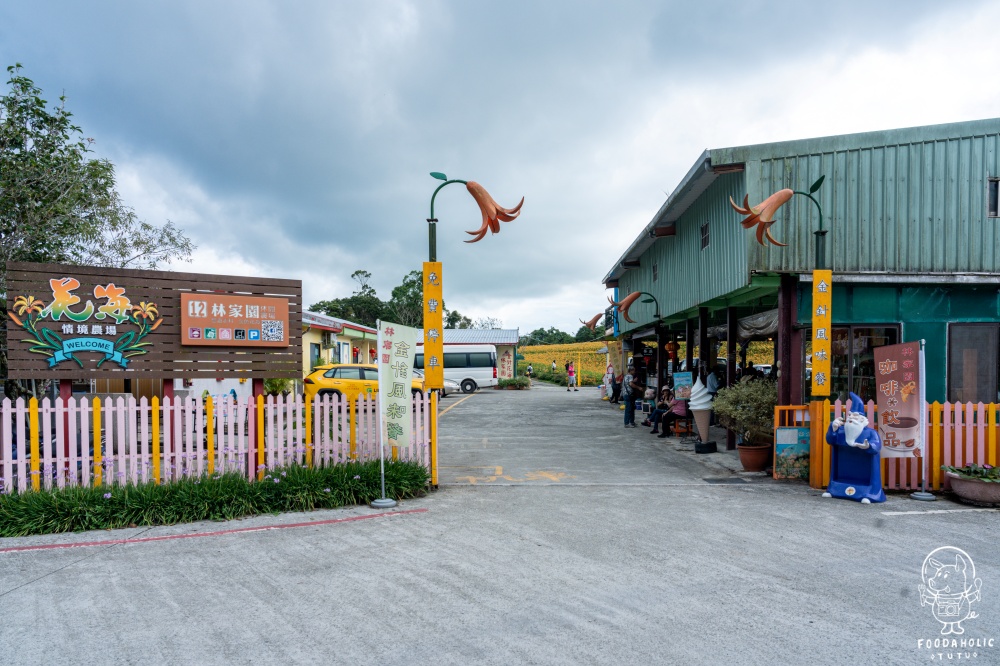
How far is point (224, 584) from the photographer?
4.66 meters

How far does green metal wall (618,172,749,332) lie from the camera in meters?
9.98

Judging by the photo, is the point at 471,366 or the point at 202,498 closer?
the point at 202,498

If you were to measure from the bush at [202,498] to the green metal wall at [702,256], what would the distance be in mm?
6313

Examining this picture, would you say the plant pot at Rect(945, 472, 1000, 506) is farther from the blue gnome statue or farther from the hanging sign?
the blue gnome statue

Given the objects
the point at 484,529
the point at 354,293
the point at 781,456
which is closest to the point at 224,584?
the point at 484,529

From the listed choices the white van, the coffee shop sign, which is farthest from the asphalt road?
the white van

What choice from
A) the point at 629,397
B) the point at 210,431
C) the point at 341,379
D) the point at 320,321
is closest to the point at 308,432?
the point at 210,431

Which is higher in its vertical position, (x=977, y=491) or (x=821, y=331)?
(x=821, y=331)

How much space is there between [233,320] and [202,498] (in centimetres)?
259

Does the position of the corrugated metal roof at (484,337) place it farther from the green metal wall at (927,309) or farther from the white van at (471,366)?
the green metal wall at (927,309)

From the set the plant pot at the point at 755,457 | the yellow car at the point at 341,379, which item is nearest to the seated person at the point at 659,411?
the plant pot at the point at 755,457

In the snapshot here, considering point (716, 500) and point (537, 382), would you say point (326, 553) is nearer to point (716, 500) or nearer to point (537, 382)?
point (716, 500)

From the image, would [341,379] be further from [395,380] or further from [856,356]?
[856,356]

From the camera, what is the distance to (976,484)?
6934 mm
